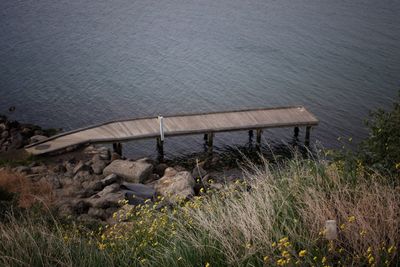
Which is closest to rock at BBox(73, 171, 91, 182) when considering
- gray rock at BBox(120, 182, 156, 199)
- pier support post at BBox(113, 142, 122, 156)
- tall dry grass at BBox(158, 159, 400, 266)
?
gray rock at BBox(120, 182, 156, 199)

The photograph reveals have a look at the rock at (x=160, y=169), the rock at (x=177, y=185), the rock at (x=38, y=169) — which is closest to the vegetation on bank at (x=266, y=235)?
the rock at (x=177, y=185)

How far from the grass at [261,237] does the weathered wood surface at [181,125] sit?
12.0 meters

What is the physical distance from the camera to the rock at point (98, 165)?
18808mm

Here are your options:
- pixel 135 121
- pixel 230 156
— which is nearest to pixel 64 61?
pixel 135 121

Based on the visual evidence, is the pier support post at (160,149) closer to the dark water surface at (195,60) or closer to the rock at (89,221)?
the dark water surface at (195,60)

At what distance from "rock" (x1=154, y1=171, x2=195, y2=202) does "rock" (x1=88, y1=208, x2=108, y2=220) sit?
2431mm

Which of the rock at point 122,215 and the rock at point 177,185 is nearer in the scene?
the rock at point 122,215

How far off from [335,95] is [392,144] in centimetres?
1853

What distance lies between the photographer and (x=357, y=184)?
9.52m

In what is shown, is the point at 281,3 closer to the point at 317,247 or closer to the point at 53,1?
the point at 53,1

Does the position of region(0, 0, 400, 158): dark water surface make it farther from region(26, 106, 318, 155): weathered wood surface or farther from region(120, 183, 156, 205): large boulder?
region(120, 183, 156, 205): large boulder

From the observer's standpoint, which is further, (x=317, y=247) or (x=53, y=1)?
(x=53, y=1)

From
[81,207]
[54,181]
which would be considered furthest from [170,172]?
[81,207]

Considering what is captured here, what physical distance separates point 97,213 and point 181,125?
8.63 m
